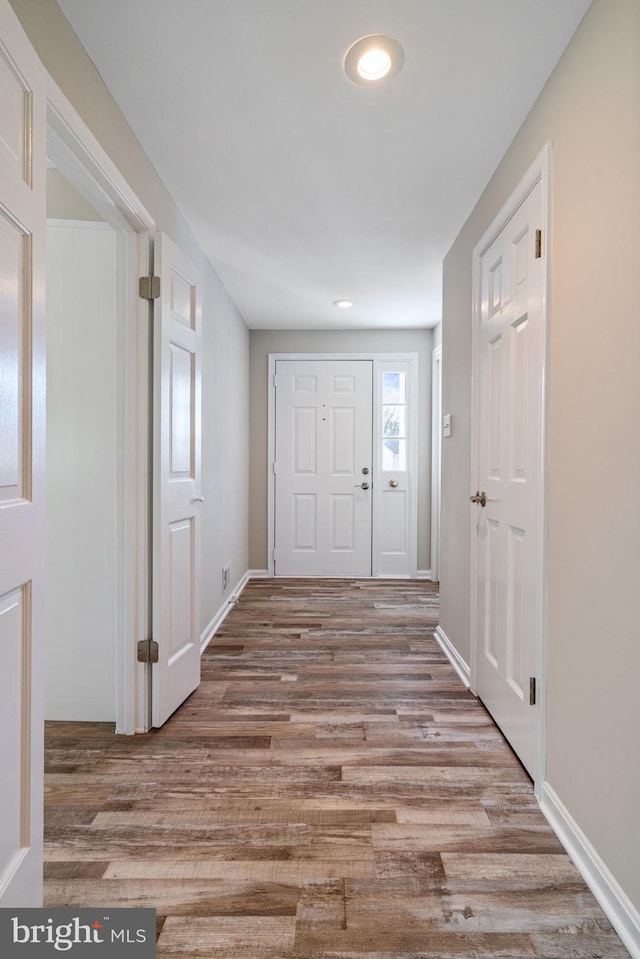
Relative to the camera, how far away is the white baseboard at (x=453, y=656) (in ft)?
8.47

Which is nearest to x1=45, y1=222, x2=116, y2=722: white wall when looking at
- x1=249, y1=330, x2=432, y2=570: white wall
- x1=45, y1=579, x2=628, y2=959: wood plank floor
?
x1=45, y1=579, x2=628, y2=959: wood plank floor

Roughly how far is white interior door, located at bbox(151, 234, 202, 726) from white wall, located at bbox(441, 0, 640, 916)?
1.45 meters

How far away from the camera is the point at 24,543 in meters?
1.14

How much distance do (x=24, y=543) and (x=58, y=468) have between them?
3.67ft

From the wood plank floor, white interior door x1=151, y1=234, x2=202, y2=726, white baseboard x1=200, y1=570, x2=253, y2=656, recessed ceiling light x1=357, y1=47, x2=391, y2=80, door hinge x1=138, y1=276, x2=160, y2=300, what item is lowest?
the wood plank floor

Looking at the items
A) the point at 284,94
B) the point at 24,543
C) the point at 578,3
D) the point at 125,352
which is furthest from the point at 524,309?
the point at 24,543

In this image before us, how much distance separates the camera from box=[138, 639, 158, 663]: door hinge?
2.09m

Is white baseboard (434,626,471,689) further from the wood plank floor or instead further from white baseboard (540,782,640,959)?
white baseboard (540,782,640,959)

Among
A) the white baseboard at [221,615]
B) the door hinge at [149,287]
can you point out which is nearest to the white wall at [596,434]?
the door hinge at [149,287]

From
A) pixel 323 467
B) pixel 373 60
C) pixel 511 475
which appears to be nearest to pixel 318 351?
pixel 323 467

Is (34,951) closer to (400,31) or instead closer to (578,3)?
(400,31)

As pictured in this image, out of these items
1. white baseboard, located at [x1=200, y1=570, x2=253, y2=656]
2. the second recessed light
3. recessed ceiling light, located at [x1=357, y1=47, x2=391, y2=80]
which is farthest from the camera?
the second recessed light

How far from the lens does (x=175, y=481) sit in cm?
224

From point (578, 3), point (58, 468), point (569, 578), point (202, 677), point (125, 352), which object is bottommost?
point (202, 677)
